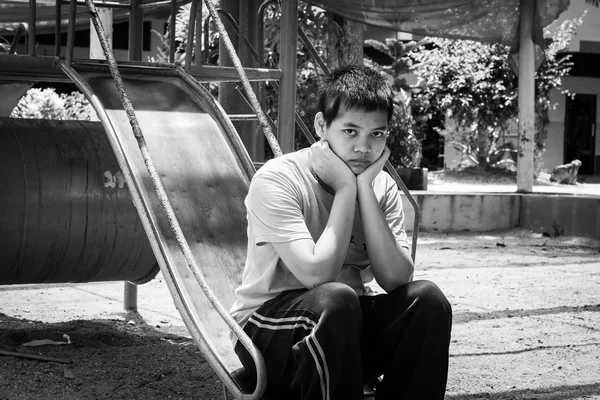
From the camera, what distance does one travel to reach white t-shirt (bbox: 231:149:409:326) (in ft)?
9.86

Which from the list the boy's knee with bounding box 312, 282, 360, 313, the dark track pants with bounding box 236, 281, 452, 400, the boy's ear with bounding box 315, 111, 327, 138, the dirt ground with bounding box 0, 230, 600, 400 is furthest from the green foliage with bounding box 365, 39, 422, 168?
the boy's knee with bounding box 312, 282, 360, 313

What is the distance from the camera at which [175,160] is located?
168 inches

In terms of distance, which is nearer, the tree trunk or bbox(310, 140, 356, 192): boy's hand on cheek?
bbox(310, 140, 356, 192): boy's hand on cheek

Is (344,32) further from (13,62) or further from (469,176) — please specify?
(13,62)

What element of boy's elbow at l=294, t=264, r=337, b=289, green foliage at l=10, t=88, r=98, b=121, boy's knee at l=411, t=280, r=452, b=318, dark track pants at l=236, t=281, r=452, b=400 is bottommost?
dark track pants at l=236, t=281, r=452, b=400

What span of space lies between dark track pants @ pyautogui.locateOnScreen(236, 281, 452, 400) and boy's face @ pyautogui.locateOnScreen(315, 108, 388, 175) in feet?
1.59

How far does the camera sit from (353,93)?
123 inches

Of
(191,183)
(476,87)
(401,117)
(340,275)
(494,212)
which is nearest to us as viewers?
(340,275)

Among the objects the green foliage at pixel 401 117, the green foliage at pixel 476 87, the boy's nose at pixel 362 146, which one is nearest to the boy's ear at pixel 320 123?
the boy's nose at pixel 362 146

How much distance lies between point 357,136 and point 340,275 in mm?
512

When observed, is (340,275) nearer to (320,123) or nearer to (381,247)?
(381,247)

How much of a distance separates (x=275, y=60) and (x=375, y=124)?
12390 millimetres

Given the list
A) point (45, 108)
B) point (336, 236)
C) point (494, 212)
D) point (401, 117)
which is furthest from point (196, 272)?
point (401, 117)

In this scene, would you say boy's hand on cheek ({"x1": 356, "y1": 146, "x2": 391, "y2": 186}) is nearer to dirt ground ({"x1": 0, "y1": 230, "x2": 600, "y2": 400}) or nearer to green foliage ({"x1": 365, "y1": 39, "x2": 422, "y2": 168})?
dirt ground ({"x1": 0, "y1": 230, "x2": 600, "y2": 400})
